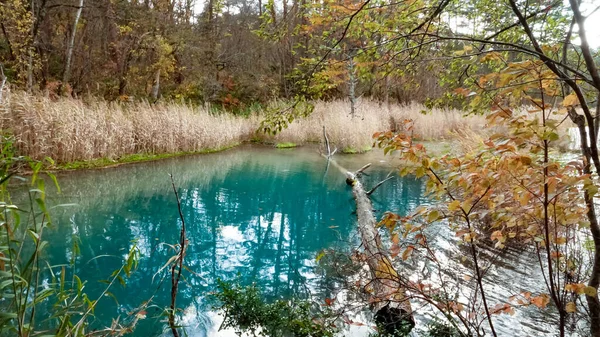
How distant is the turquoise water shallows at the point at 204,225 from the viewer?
112 inches

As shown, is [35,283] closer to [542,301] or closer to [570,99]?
[542,301]

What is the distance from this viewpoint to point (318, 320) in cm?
227

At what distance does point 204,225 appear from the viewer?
443 centimetres

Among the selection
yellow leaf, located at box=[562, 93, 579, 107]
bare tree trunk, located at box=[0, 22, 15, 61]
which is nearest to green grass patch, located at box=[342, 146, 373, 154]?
bare tree trunk, located at box=[0, 22, 15, 61]

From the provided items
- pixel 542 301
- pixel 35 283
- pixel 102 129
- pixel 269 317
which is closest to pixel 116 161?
pixel 102 129

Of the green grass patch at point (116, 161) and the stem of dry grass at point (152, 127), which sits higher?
the stem of dry grass at point (152, 127)

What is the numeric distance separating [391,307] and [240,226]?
2545 millimetres

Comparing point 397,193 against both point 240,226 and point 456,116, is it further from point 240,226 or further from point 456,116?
point 456,116

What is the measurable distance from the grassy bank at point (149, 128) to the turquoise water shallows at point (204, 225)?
24.0 inches

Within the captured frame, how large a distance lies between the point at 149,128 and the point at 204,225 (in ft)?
15.6

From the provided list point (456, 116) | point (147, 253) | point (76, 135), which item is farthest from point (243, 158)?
point (456, 116)

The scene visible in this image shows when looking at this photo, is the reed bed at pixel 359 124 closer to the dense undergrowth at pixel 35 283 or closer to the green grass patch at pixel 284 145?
the green grass patch at pixel 284 145

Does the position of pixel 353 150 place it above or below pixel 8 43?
below

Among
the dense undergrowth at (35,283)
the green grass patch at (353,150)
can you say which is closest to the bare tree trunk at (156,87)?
the green grass patch at (353,150)
